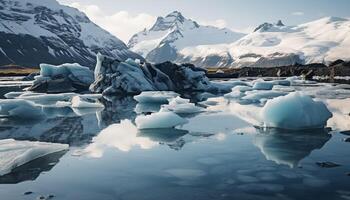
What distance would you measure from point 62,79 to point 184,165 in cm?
2874

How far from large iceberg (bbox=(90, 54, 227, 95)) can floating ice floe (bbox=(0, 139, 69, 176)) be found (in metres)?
20.2

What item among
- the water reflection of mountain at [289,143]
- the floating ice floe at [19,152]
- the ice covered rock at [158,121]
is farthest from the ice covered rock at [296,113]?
the floating ice floe at [19,152]

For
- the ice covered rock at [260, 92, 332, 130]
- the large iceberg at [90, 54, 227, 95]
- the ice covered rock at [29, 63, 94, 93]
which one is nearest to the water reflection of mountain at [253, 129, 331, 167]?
the ice covered rock at [260, 92, 332, 130]

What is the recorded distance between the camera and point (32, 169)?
8.79 metres

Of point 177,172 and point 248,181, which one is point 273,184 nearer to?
point 248,181

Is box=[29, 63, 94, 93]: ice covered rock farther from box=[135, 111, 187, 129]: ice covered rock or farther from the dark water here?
box=[135, 111, 187, 129]: ice covered rock

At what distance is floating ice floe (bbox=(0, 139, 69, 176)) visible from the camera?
877 cm

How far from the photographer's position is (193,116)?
17391 millimetres

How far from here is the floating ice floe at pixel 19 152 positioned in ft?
28.8

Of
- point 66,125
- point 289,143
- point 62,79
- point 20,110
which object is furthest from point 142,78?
point 289,143

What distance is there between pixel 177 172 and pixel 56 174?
2.42m

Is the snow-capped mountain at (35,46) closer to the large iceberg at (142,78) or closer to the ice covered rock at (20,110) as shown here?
the large iceberg at (142,78)

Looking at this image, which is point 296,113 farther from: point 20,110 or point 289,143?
point 20,110

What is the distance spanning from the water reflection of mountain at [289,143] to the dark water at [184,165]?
0.02 m
